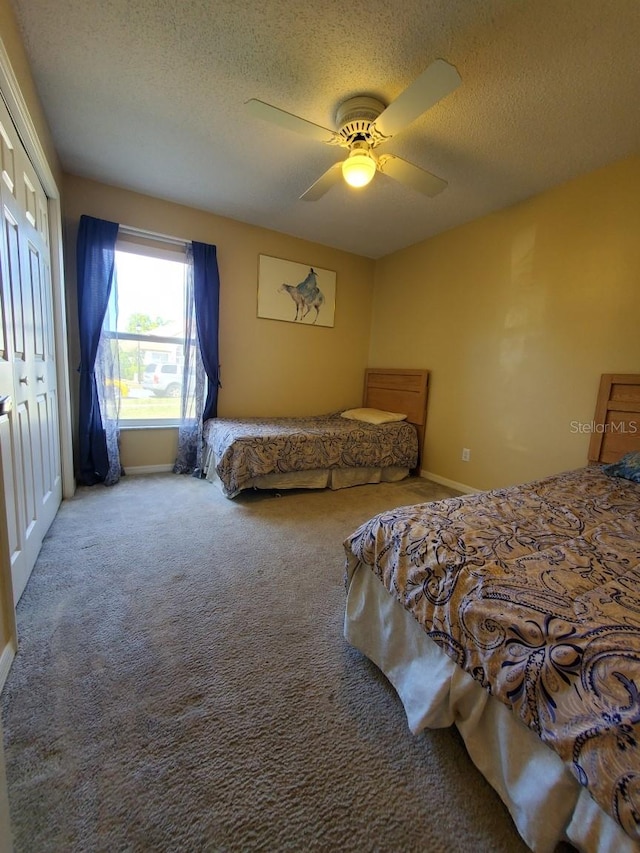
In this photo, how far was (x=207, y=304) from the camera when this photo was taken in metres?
3.30

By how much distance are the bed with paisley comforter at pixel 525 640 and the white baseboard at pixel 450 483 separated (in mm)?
1760

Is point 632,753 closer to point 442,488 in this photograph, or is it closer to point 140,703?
point 140,703

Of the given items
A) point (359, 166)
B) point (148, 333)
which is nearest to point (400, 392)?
point (359, 166)

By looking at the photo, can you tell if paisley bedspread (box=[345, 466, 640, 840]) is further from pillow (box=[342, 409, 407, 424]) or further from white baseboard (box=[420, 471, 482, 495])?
pillow (box=[342, 409, 407, 424])

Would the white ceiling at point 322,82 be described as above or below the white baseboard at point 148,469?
above

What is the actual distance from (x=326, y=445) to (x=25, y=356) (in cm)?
209

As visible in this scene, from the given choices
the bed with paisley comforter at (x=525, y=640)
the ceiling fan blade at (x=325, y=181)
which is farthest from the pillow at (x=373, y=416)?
the bed with paisley comforter at (x=525, y=640)

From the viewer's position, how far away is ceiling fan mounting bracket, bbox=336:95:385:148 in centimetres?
181

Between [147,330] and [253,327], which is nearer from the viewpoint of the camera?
[147,330]

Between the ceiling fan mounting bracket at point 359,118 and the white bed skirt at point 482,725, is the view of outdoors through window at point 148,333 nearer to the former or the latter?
the ceiling fan mounting bracket at point 359,118

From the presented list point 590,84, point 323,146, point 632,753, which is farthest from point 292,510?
point 590,84

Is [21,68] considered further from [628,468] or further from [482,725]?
[628,468]

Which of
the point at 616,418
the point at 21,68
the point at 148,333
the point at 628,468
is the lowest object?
A: the point at 628,468

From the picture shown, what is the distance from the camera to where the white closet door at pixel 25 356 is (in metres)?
1.42
